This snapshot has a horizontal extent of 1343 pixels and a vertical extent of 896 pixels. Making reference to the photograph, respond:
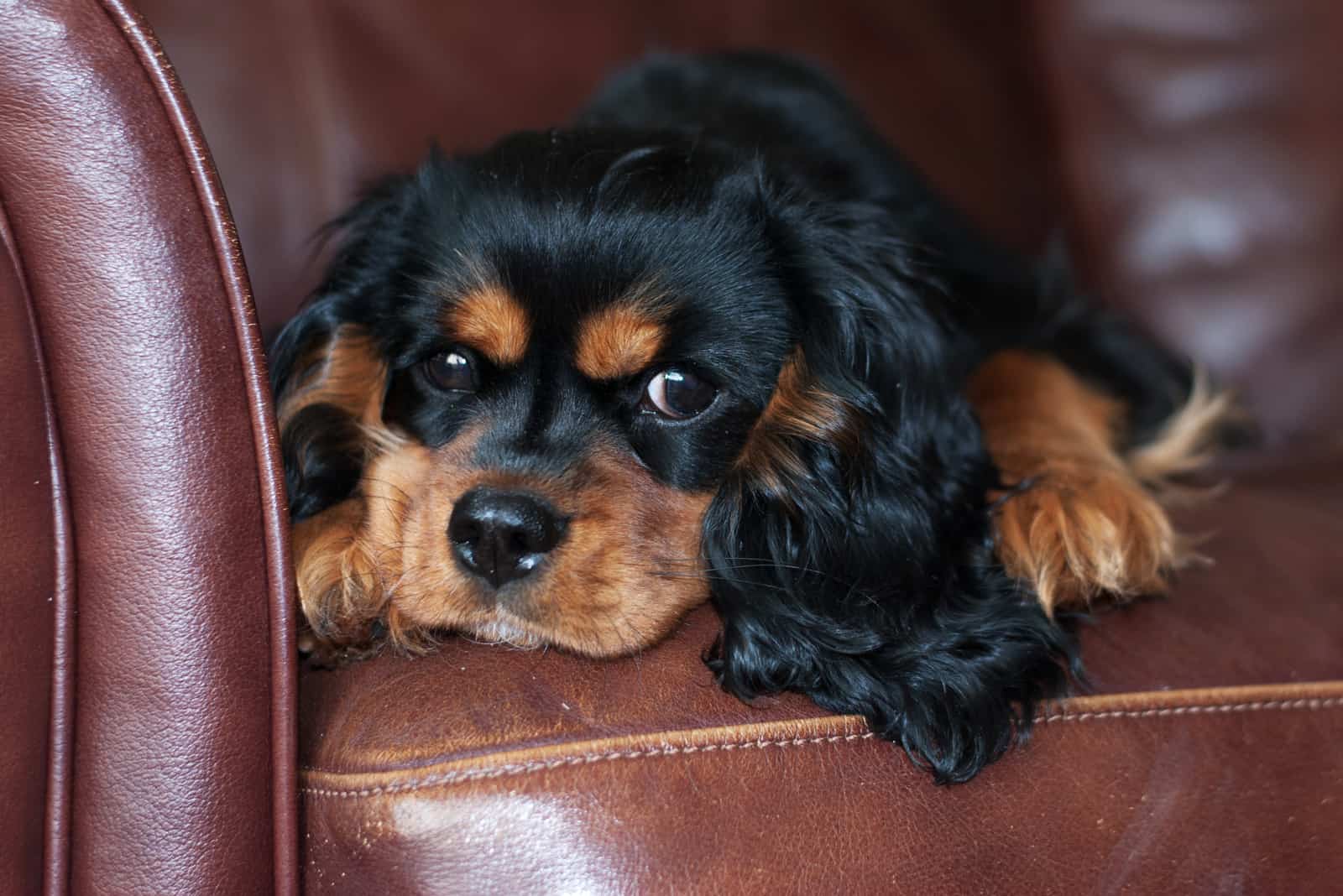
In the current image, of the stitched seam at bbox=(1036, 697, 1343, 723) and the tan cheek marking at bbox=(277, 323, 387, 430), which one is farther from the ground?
the tan cheek marking at bbox=(277, 323, 387, 430)

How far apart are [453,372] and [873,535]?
1.58ft

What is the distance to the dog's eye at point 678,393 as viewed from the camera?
1.30 m

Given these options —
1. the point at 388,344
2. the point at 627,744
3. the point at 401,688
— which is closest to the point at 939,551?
the point at 627,744

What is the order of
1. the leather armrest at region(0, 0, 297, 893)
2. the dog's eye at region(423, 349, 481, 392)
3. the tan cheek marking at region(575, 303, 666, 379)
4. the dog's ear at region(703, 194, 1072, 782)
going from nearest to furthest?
1. the leather armrest at region(0, 0, 297, 893)
2. the dog's ear at region(703, 194, 1072, 782)
3. the tan cheek marking at region(575, 303, 666, 379)
4. the dog's eye at region(423, 349, 481, 392)

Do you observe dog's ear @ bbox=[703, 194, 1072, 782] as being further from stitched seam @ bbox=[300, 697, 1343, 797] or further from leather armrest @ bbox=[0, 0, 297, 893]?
leather armrest @ bbox=[0, 0, 297, 893]

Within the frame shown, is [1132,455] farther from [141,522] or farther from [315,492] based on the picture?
[141,522]

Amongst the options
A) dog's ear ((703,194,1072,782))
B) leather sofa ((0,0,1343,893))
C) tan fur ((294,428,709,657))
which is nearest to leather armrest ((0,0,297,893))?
leather sofa ((0,0,1343,893))

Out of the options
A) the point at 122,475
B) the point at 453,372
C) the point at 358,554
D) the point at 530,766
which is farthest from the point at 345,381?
the point at 530,766

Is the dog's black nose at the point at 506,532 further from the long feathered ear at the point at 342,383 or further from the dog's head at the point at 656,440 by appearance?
the long feathered ear at the point at 342,383

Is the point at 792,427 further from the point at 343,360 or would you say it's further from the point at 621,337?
the point at 343,360

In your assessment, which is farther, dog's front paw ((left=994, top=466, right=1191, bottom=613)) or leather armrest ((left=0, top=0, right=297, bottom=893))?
dog's front paw ((left=994, top=466, right=1191, bottom=613))

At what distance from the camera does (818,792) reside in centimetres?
103

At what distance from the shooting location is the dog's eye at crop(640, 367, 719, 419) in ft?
4.28

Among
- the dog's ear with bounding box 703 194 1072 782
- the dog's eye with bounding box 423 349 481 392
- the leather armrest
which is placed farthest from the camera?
Result: the dog's eye with bounding box 423 349 481 392
